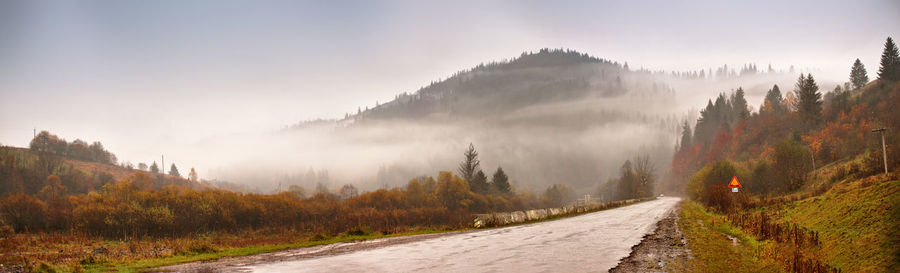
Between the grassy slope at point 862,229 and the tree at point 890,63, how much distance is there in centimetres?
15672

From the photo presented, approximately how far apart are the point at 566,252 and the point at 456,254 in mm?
5244

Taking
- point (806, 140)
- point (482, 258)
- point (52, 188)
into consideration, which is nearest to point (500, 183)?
point (806, 140)

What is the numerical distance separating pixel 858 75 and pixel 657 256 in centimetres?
23876

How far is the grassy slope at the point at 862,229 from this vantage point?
548 inches

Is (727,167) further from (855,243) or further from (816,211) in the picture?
(855,243)

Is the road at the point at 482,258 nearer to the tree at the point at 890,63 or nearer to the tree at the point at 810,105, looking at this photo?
the tree at the point at 810,105

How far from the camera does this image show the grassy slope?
13.9 meters

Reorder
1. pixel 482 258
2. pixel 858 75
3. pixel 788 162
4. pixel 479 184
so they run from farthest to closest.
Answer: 1. pixel 858 75
2. pixel 479 184
3. pixel 788 162
4. pixel 482 258

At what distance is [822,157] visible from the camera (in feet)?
325

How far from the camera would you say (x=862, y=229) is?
17609 millimetres

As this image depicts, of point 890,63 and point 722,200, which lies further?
point 890,63

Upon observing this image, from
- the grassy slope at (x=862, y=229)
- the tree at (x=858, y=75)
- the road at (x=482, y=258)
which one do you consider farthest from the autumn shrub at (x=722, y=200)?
the tree at (x=858, y=75)

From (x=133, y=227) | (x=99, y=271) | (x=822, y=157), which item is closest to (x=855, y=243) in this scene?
(x=99, y=271)

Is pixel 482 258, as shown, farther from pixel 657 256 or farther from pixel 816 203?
pixel 816 203
